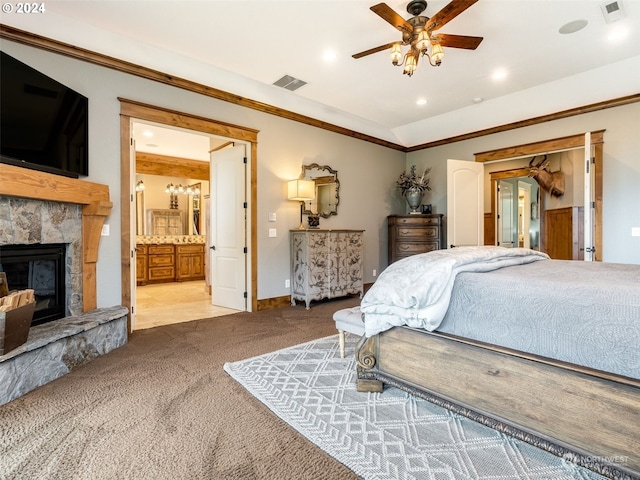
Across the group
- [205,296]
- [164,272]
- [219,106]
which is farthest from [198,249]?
[219,106]

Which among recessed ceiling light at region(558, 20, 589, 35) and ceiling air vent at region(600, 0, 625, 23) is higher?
recessed ceiling light at region(558, 20, 589, 35)

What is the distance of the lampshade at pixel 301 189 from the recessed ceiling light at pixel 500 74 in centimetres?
268

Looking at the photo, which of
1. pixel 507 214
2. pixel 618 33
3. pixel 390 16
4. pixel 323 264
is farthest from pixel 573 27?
pixel 507 214

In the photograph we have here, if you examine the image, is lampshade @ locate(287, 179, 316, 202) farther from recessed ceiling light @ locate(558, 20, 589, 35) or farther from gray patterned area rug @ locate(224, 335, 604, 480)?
recessed ceiling light @ locate(558, 20, 589, 35)

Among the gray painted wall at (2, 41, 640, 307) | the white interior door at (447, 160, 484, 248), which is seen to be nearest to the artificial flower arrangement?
the gray painted wall at (2, 41, 640, 307)

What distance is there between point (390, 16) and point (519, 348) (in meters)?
2.40

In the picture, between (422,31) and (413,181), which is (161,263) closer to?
(413,181)

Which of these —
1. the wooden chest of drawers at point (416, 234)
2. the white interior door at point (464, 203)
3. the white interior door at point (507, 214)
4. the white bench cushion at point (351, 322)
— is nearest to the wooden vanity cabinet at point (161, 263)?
the wooden chest of drawers at point (416, 234)

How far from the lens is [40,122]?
271 centimetres

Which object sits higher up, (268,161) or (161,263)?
(268,161)

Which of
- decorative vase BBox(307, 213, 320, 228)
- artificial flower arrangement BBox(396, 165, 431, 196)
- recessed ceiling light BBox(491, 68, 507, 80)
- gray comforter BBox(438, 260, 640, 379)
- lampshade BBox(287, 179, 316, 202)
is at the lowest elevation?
gray comforter BBox(438, 260, 640, 379)

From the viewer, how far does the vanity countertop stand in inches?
287

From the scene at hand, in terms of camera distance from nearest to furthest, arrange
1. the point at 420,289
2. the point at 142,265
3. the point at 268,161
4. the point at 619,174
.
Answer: the point at 420,289
the point at 619,174
the point at 268,161
the point at 142,265

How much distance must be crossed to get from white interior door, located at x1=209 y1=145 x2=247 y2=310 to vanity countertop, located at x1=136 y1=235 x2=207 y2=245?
7.91 feet
